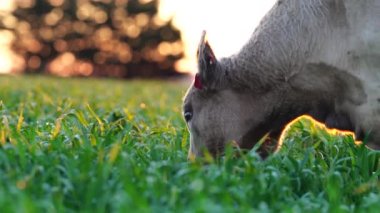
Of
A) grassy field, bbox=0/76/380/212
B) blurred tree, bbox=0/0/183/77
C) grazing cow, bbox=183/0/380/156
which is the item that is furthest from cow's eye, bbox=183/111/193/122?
blurred tree, bbox=0/0/183/77

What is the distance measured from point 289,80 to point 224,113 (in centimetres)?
55

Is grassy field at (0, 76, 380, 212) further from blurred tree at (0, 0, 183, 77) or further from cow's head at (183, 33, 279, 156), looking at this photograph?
blurred tree at (0, 0, 183, 77)

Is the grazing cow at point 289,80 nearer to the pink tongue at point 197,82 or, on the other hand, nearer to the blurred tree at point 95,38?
the pink tongue at point 197,82

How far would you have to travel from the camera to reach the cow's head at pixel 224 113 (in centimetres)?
597

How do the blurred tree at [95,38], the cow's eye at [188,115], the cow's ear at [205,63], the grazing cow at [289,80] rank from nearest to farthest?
the grazing cow at [289,80]
the cow's ear at [205,63]
the cow's eye at [188,115]
the blurred tree at [95,38]

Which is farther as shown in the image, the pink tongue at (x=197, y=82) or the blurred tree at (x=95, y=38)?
the blurred tree at (x=95, y=38)

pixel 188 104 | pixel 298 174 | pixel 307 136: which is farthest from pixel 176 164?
pixel 307 136

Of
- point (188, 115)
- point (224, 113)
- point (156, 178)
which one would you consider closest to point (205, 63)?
point (224, 113)

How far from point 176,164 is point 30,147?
86 cm

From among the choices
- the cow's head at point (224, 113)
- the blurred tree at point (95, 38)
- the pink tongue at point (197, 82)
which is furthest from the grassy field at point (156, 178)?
the blurred tree at point (95, 38)

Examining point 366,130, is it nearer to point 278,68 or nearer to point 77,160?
point 278,68

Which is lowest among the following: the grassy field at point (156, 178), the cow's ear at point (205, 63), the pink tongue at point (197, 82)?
the grassy field at point (156, 178)

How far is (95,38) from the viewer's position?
6231 centimetres

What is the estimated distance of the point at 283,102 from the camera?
235 inches
